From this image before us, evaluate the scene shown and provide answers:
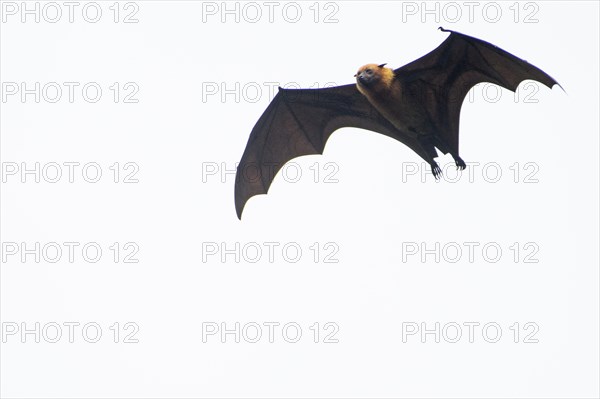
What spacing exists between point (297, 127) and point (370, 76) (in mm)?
2842

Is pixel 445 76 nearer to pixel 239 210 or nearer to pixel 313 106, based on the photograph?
pixel 313 106

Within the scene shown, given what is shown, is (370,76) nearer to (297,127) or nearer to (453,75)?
(453,75)

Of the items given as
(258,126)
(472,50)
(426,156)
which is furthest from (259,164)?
(472,50)

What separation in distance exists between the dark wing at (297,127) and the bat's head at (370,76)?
1.41 meters

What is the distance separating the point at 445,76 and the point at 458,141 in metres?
1.16

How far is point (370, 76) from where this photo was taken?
1938cm

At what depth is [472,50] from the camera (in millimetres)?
19844

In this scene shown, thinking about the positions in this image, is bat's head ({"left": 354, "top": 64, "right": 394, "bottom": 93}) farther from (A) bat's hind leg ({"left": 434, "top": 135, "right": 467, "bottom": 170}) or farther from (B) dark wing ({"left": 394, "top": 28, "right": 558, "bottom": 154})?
(A) bat's hind leg ({"left": 434, "top": 135, "right": 467, "bottom": 170})

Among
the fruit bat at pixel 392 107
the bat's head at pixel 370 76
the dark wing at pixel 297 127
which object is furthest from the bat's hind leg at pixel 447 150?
the bat's head at pixel 370 76

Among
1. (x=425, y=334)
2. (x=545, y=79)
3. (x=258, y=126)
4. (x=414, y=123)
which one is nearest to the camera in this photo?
(x=545, y=79)

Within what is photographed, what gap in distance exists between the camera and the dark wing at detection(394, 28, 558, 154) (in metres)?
19.6

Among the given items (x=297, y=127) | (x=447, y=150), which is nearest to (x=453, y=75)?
(x=447, y=150)

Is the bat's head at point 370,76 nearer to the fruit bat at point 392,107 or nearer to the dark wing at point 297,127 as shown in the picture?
the fruit bat at point 392,107

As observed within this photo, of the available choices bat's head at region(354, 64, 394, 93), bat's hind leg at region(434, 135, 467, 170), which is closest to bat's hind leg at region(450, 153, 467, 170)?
bat's hind leg at region(434, 135, 467, 170)
